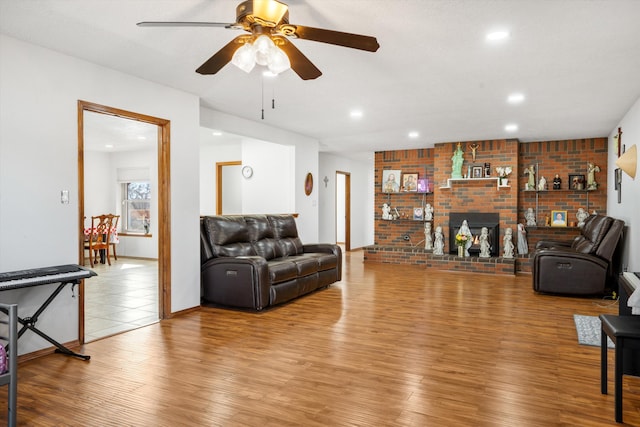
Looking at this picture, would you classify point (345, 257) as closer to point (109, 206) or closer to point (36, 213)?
point (109, 206)

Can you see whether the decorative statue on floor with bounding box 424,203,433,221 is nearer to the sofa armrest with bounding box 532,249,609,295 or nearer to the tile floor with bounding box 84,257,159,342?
the sofa armrest with bounding box 532,249,609,295

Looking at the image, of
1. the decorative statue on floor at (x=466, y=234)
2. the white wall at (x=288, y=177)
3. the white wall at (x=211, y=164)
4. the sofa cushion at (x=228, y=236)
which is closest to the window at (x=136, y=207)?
the white wall at (x=211, y=164)

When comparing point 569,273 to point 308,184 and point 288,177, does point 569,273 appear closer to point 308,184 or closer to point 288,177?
point 308,184

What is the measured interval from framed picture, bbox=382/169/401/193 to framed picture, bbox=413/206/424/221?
A: 60 centimetres

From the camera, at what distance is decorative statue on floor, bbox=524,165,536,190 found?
790cm

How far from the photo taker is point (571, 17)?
9.04 ft

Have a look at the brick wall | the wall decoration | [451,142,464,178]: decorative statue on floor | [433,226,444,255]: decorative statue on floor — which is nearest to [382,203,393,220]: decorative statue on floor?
the brick wall

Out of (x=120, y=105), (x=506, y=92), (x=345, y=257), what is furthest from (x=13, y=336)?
(x=345, y=257)

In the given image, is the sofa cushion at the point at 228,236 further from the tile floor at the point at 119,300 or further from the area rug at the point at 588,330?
the area rug at the point at 588,330

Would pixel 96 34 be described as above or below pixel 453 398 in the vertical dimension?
above

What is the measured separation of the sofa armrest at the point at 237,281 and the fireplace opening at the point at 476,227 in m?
4.69

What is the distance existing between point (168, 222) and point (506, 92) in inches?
151

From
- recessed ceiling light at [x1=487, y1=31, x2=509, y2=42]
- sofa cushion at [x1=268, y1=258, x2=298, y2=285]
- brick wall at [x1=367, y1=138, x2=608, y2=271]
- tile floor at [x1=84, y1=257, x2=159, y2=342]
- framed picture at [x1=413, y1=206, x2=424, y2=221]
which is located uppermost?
recessed ceiling light at [x1=487, y1=31, x2=509, y2=42]

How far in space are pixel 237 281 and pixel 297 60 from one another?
8.88 ft
